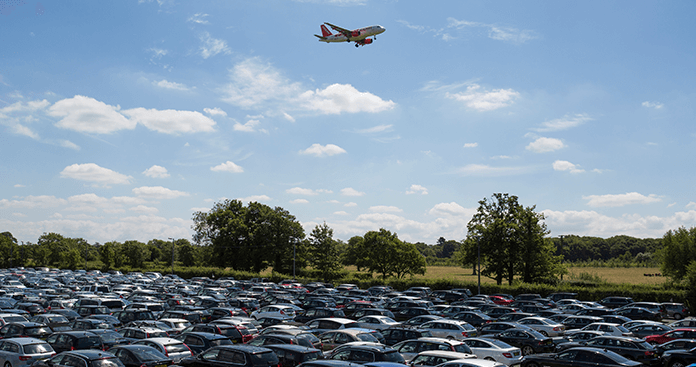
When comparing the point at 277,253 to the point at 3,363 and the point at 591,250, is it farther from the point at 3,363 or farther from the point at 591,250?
the point at 591,250

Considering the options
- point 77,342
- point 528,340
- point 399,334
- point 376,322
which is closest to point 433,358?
point 399,334

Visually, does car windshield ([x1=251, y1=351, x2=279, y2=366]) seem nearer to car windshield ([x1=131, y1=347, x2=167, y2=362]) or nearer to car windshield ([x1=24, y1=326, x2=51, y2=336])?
car windshield ([x1=131, y1=347, x2=167, y2=362])

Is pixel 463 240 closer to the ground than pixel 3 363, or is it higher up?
higher up

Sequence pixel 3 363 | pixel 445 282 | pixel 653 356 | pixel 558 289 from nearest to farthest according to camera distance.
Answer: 1. pixel 3 363
2. pixel 653 356
3. pixel 558 289
4. pixel 445 282

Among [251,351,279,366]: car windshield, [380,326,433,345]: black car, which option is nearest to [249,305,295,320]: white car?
[380,326,433,345]: black car

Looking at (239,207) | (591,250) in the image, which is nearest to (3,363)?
(239,207)

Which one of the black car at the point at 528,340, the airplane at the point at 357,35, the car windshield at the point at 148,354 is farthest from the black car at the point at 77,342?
the airplane at the point at 357,35

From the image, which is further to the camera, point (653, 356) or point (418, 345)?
point (653, 356)
